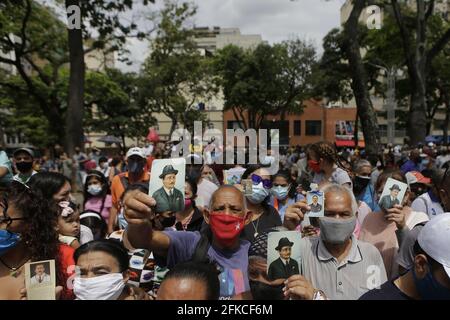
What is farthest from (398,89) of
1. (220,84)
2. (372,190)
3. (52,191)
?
(52,191)

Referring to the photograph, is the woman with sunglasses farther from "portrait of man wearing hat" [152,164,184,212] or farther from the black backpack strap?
"portrait of man wearing hat" [152,164,184,212]

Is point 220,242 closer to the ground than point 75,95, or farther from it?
closer to the ground

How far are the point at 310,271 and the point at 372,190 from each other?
221cm

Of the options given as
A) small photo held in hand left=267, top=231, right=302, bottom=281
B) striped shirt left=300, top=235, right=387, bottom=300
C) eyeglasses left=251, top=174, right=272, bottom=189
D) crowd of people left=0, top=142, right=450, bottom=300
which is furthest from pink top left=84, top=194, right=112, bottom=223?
small photo held in hand left=267, top=231, right=302, bottom=281

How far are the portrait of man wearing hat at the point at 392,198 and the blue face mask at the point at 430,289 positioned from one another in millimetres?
1105

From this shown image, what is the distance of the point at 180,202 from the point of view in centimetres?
207

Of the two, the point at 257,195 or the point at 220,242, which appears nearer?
the point at 220,242

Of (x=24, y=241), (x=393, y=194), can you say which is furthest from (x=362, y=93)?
(x=24, y=241)

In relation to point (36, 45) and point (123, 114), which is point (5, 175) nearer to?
point (36, 45)

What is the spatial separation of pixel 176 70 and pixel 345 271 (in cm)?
2125

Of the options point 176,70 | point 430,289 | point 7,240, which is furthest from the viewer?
point 176,70

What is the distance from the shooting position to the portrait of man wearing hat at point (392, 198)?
2.88 meters

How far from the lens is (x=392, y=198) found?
290cm
